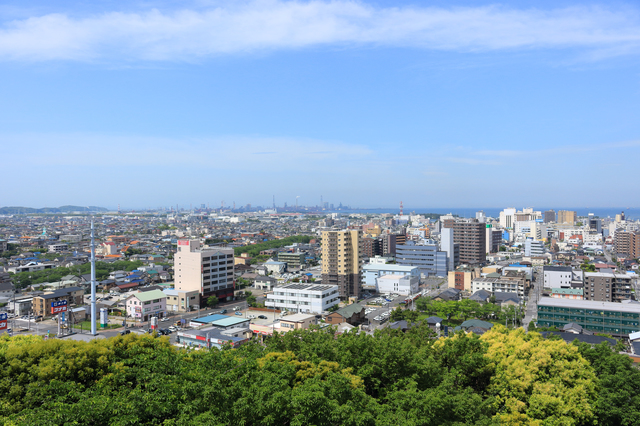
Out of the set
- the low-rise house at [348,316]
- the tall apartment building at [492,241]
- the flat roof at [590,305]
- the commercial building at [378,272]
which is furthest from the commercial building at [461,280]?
the tall apartment building at [492,241]

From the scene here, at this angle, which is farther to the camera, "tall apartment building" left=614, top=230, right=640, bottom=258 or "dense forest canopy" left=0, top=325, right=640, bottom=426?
"tall apartment building" left=614, top=230, right=640, bottom=258

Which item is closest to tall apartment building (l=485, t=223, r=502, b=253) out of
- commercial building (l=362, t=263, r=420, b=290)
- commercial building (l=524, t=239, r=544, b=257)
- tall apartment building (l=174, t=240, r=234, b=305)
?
commercial building (l=524, t=239, r=544, b=257)

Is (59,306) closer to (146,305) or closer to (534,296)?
(146,305)

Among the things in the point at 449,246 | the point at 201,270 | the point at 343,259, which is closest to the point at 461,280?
the point at 449,246

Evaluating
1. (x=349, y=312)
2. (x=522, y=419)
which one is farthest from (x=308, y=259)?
(x=522, y=419)

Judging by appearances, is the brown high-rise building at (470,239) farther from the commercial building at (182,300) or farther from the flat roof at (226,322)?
the flat roof at (226,322)

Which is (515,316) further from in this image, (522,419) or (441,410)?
(441,410)

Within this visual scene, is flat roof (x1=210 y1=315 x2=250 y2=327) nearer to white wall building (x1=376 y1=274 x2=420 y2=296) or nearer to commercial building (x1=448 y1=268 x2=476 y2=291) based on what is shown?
white wall building (x1=376 y1=274 x2=420 y2=296)
